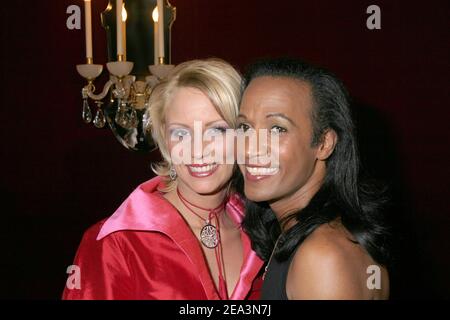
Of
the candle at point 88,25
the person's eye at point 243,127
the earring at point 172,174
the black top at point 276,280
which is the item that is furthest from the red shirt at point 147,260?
the candle at point 88,25

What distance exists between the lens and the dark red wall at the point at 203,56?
286 cm

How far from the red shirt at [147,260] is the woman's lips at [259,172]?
29cm

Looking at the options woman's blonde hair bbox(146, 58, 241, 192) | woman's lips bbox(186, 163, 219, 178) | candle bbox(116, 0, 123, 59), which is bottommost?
woman's lips bbox(186, 163, 219, 178)

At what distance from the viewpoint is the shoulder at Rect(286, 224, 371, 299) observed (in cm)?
138

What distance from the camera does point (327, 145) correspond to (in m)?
1.71

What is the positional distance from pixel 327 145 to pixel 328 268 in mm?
425

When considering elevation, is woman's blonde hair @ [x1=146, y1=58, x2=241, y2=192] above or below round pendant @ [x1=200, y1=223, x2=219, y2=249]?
above

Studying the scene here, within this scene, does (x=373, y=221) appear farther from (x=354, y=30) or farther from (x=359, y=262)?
(x=354, y=30)

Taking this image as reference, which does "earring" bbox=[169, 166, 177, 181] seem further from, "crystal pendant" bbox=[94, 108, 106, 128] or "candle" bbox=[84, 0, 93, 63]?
"candle" bbox=[84, 0, 93, 63]

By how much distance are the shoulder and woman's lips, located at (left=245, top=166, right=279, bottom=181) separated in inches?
9.5

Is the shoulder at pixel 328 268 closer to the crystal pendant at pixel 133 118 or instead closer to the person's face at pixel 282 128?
the person's face at pixel 282 128

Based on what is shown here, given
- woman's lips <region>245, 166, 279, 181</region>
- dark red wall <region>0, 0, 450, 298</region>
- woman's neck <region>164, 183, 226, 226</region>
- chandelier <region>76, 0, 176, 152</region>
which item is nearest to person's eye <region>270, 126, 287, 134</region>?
woman's lips <region>245, 166, 279, 181</region>

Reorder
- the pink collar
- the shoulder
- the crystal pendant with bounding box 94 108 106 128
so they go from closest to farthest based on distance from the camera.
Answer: the shoulder → the pink collar → the crystal pendant with bounding box 94 108 106 128
